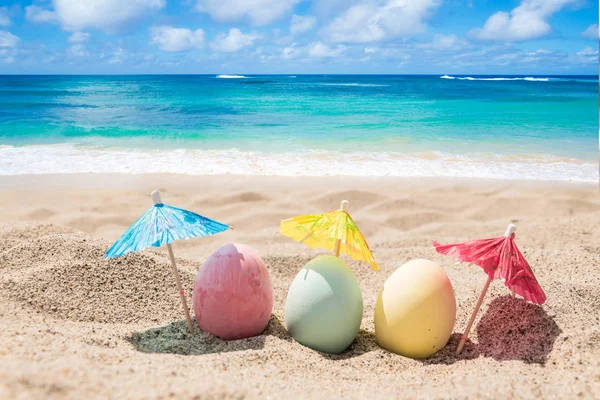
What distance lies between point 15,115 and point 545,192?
19.6 meters

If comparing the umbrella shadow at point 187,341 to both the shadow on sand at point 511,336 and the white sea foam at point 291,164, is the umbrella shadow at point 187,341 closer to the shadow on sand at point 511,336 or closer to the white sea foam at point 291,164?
the shadow on sand at point 511,336

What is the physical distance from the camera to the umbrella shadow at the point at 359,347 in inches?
108

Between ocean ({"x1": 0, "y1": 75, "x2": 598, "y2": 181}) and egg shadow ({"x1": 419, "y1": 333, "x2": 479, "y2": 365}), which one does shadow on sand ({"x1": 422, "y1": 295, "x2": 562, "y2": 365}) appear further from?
ocean ({"x1": 0, "y1": 75, "x2": 598, "y2": 181})

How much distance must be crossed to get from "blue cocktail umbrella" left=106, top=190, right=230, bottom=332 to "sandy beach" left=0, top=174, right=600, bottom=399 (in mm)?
544

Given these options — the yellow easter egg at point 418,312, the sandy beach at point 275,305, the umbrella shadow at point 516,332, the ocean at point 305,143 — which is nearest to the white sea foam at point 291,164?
the ocean at point 305,143

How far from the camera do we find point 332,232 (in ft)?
8.80

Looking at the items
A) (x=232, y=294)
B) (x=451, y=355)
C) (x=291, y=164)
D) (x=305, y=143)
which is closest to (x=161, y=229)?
(x=232, y=294)

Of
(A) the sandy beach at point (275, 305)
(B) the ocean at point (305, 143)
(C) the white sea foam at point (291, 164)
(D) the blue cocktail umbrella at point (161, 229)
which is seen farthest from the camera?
(B) the ocean at point (305, 143)

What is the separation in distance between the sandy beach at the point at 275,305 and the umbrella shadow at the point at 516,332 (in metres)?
0.01

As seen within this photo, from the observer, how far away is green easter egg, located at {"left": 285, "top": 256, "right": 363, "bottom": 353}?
2.73 m

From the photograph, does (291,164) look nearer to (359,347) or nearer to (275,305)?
(275,305)

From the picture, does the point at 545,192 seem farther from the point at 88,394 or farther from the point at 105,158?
the point at 105,158

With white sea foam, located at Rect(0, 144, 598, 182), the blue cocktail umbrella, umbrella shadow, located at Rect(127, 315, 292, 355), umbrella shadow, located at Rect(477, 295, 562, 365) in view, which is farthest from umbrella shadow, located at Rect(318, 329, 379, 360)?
white sea foam, located at Rect(0, 144, 598, 182)

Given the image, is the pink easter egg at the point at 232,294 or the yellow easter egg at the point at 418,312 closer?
the yellow easter egg at the point at 418,312
